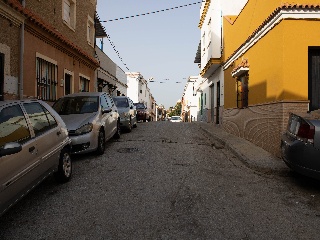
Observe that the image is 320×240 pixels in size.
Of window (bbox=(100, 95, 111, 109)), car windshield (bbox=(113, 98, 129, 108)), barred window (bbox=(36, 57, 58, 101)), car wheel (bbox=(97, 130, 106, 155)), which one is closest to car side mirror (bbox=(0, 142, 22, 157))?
car wheel (bbox=(97, 130, 106, 155))

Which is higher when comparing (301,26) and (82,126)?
(301,26)

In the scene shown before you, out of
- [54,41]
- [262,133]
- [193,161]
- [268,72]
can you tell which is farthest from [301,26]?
[54,41]

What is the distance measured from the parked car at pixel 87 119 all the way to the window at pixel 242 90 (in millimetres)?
5197

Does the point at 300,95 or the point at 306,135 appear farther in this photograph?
the point at 300,95

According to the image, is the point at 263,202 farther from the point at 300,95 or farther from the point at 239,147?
the point at 239,147

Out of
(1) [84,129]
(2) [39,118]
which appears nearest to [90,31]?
(1) [84,129]

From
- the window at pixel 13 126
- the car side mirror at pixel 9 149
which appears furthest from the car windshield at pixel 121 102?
the car side mirror at pixel 9 149

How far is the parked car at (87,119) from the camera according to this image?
714 centimetres

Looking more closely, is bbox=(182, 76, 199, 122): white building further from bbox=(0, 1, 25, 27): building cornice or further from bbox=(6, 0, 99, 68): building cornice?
bbox=(0, 1, 25, 27): building cornice

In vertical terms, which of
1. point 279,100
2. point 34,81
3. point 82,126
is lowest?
point 82,126

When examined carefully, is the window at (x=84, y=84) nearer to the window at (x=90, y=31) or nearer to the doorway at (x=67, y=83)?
the doorway at (x=67, y=83)

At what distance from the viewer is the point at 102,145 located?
802cm

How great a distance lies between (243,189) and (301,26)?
15.4 feet

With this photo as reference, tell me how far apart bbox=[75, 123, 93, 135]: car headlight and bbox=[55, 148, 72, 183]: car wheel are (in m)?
1.50
